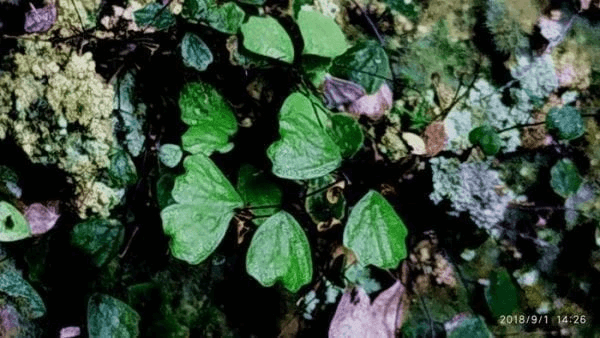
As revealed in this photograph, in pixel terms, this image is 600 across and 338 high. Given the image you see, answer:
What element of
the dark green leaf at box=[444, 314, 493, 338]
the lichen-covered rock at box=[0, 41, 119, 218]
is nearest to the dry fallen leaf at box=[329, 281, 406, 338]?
the dark green leaf at box=[444, 314, 493, 338]

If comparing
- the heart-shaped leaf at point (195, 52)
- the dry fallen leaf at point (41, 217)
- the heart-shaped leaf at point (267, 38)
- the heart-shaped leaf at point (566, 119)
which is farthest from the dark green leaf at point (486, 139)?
Result: the dry fallen leaf at point (41, 217)

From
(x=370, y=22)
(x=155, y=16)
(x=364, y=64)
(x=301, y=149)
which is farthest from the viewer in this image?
(x=370, y=22)

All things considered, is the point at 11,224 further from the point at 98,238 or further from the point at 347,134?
the point at 347,134

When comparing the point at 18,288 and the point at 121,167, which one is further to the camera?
the point at 121,167

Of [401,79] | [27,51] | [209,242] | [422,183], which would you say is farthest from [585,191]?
[27,51]

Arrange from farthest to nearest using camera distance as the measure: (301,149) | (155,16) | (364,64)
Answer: (364,64) → (155,16) → (301,149)

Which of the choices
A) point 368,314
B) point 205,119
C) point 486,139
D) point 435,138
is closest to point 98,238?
point 205,119

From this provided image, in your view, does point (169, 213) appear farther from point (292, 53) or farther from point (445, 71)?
point (445, 71)
